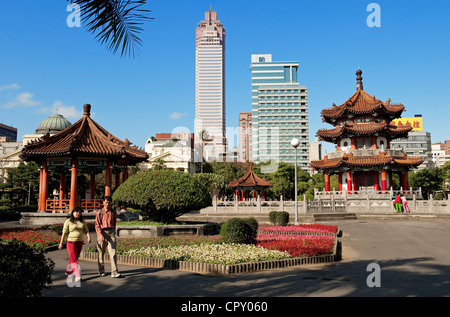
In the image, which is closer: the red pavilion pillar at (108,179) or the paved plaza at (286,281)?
the paved plaza at (286,281)

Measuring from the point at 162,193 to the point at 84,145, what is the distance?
11.1 m

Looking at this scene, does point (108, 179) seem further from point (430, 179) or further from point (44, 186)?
point (430, 179)

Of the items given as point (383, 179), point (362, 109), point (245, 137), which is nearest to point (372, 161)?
point (383, 179)

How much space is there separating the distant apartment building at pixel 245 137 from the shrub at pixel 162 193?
13667cm

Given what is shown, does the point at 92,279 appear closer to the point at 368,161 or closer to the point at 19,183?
the point at 368,161

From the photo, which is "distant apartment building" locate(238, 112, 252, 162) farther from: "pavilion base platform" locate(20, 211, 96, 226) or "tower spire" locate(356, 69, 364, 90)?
"pavilion base platform" locate(20, 211, 96, 226)

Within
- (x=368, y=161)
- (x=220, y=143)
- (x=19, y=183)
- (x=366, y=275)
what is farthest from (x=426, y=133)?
(x=366, y=275)

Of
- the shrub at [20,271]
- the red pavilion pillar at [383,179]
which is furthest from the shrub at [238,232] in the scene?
the red pavilion pillar at [383,179]

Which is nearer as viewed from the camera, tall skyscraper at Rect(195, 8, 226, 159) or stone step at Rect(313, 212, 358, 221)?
stone step at Rect(313, 212, 358, 221)

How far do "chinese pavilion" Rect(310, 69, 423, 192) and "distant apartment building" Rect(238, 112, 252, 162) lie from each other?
11159 cm

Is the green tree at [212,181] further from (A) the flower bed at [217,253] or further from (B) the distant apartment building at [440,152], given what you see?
(B) the distant apartment building at [440,152]

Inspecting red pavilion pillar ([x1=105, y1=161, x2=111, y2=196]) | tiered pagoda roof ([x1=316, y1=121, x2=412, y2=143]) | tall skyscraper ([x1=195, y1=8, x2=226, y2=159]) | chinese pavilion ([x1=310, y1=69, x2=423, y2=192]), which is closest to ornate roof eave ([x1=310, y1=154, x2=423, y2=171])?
chinese pavilion ([x1=310, y1=69, x2=423, y2=192])

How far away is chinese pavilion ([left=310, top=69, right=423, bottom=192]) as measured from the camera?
37.7 metres

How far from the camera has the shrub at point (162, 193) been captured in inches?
620
